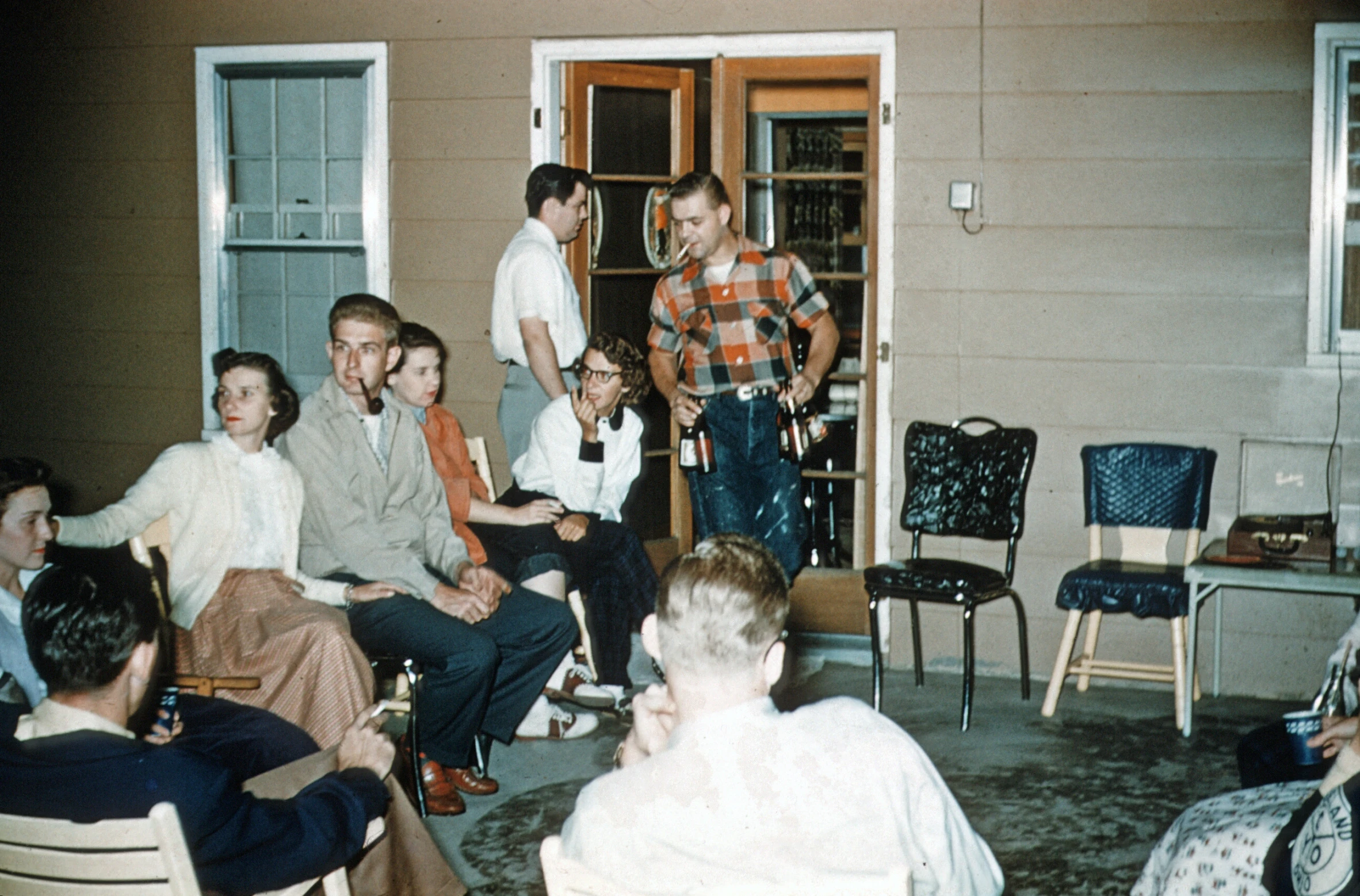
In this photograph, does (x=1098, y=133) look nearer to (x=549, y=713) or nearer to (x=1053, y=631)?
(x=1053, y=631)

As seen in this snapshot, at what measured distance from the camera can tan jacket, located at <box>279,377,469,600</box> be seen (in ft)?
12.5

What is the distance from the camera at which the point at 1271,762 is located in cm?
282

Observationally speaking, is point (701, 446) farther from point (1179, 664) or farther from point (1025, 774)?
point (1179, 664)

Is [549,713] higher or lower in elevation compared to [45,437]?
lower

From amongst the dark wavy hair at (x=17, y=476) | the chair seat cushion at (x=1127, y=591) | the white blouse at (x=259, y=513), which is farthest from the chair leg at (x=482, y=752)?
the chair seat cushion at (x=1127, y=591)

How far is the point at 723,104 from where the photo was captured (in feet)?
17.1

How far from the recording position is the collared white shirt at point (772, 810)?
1760mm

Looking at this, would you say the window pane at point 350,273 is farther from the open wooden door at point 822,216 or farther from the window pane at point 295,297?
the open wooden door at point 822,216

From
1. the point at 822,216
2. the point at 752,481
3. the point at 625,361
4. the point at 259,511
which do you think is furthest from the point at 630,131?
the point at 259,511

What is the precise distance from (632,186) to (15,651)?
314cm

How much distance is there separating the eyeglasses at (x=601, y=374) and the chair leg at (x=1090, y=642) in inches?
71.7

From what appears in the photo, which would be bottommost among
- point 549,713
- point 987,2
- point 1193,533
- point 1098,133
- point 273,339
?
point 549,713

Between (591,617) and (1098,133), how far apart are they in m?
2.43

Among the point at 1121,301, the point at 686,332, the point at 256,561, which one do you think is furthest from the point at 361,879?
the point at 1121,301
